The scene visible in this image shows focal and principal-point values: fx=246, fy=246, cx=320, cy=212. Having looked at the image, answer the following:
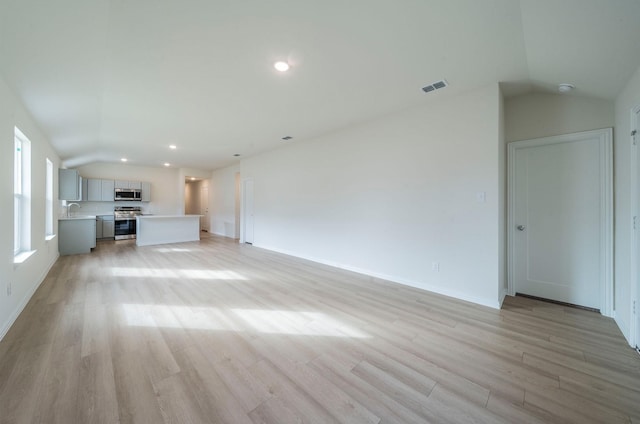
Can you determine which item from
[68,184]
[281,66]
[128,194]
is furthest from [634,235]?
[128,194]

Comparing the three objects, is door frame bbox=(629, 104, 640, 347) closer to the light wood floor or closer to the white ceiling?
the light wood floor

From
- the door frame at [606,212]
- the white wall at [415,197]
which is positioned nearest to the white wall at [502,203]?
the white wall at [415,197]

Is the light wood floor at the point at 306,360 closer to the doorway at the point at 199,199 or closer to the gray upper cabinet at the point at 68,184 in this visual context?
the gray upper cabinet at the point at 68,184

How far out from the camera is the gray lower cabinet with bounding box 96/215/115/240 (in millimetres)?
7566

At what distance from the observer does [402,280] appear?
3639 millimetres

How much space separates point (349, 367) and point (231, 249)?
5.23m

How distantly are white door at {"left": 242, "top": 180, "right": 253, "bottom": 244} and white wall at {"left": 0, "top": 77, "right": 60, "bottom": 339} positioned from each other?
13.0 feet

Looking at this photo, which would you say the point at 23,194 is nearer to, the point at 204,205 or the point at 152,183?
the point at 152,183

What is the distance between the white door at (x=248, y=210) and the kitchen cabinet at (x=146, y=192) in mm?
3884

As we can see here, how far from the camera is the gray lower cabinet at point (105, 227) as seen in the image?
757cm

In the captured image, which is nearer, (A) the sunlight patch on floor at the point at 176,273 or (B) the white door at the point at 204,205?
(A) the sunlight patch on floor at the point at 176,273

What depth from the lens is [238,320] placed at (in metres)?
2.49

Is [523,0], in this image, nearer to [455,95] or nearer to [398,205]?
[455,95]

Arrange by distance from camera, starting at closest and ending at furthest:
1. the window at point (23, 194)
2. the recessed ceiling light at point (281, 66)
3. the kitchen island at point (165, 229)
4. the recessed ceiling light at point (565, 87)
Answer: the recessed ceiling light at point (281, 66)
the recessed ceiling light at point (565, 87)
the window at point (23, 194)
the kitchen island at point (165, 229)
